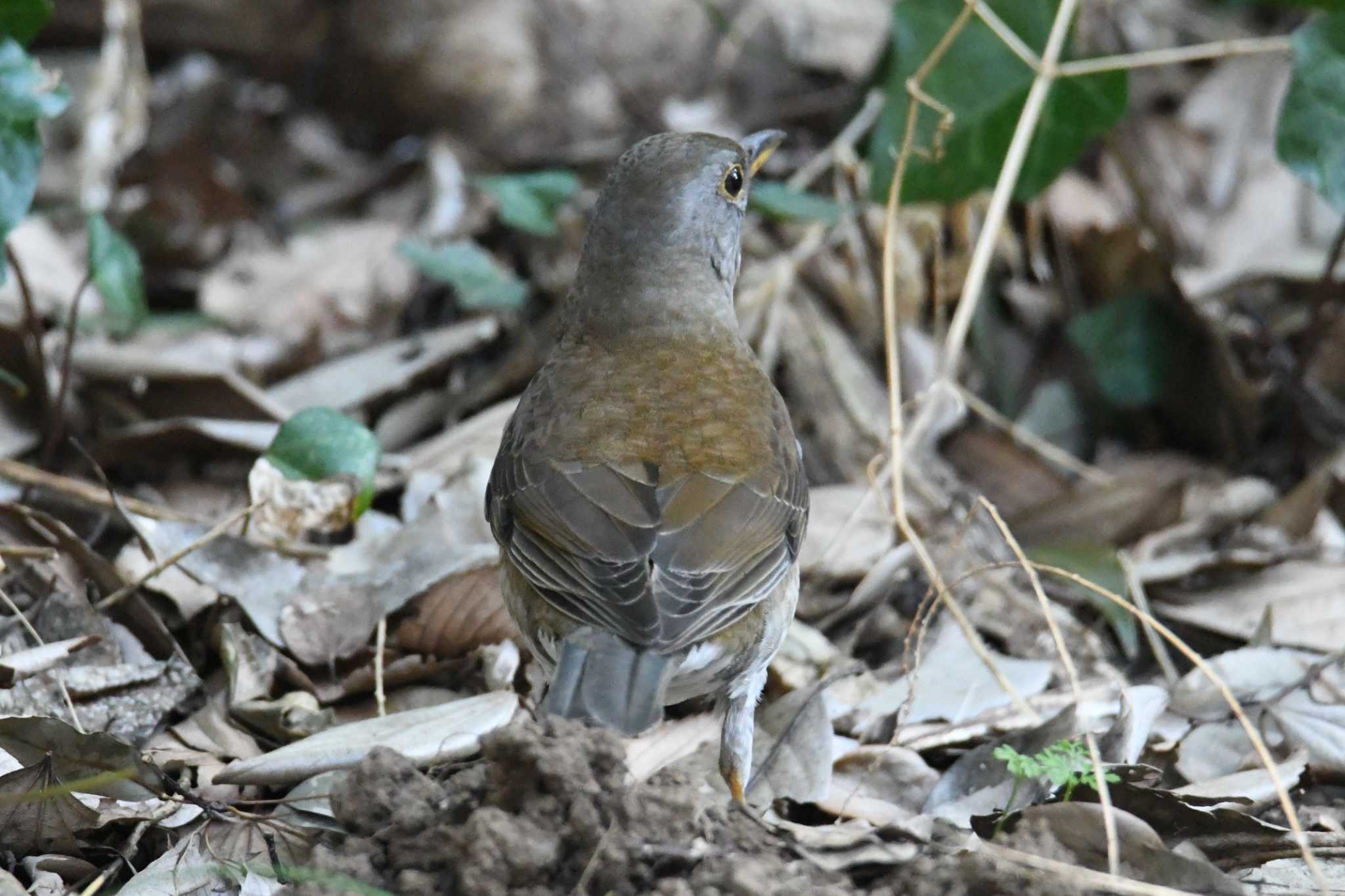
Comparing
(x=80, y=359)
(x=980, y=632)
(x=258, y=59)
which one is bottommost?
(x=980, y=632)

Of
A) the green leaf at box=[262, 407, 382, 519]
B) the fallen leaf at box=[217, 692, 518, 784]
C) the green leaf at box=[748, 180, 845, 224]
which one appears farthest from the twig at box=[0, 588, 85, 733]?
the green leaf at box=[748, 180, 845, 224]

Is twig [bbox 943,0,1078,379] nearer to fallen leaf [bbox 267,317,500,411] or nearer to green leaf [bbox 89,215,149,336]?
fallen leaf [bbox 267,317,500,411]

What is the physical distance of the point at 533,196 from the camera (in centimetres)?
648

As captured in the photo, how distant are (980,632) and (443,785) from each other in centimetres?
261

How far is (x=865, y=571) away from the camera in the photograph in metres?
5.45

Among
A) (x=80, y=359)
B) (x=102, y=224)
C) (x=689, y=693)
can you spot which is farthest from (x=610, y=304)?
(x=80, y=359)

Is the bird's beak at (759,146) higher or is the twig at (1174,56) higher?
the twig at (1174,56)

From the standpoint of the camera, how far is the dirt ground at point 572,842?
2.91 metres

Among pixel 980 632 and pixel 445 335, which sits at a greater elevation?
pixel 445 335

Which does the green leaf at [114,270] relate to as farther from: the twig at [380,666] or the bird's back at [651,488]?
the bird's back at [651,488]

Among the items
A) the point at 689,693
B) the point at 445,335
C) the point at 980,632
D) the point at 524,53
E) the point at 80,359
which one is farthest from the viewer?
the point at 524,53

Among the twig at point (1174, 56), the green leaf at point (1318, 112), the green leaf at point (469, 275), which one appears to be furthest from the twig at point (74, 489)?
the green leaf at point (1318, 112)

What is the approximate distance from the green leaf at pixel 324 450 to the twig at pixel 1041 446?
8.72 ft

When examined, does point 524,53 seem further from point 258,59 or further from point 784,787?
point 784,787
